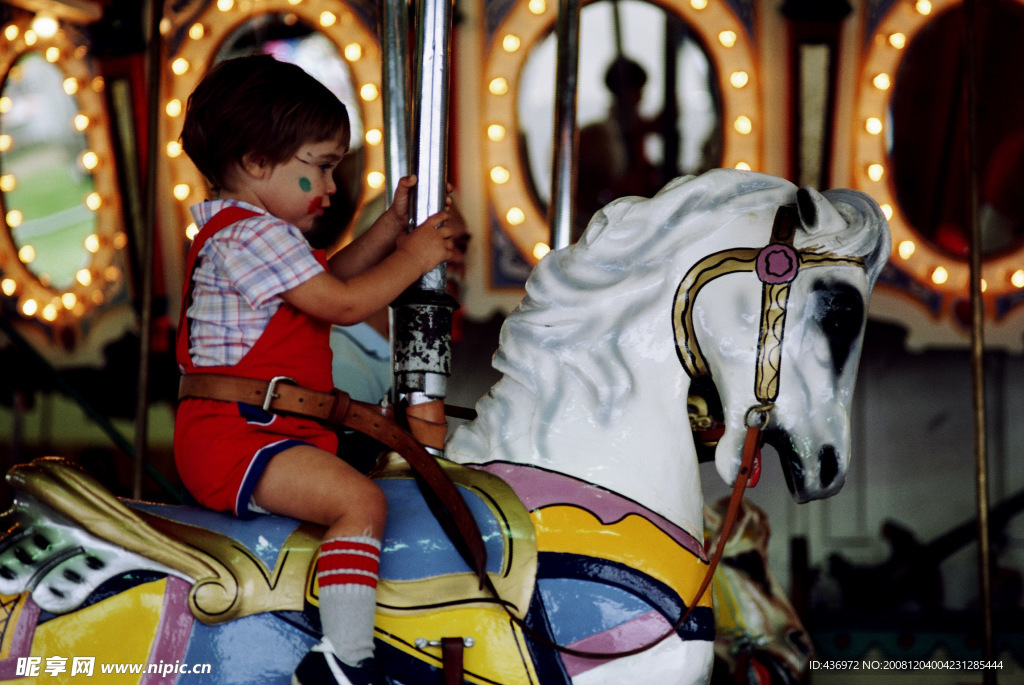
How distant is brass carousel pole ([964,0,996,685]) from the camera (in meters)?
2.30

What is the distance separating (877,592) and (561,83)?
239cm

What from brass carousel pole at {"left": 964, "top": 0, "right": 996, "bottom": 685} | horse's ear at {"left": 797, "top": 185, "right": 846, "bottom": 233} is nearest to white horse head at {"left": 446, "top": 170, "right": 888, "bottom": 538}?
horse's ear at {"left": 797, "top": 185, "right": 846, "bottom": 233}

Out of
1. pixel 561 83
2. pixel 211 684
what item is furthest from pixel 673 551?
pixel 561 83

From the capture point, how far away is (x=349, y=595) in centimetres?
106

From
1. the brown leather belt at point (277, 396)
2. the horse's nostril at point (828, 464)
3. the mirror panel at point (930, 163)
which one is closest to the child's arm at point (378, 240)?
the brown leather belt at point (277, 396)

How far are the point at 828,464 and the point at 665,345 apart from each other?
0.81 feet

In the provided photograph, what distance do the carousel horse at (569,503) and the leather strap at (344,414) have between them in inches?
0.8

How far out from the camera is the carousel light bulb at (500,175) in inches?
127

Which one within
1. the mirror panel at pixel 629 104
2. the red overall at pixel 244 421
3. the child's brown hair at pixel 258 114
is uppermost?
the mirror panel at pixel 629 104

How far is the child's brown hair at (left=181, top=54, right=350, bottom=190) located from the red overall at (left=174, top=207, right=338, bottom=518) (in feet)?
0.26

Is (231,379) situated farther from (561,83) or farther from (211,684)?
(561,83)

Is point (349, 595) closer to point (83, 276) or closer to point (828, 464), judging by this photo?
point (828, 464)

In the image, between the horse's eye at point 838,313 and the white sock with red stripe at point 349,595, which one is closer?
the white sock with red stripe at point 349,595

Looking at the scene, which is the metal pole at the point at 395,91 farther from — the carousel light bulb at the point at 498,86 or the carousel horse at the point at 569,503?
the carousel light bulb at the point at 498,86
